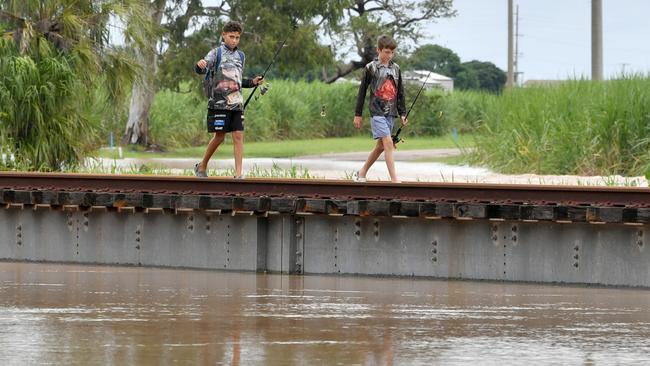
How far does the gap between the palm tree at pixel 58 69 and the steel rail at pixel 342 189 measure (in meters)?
4.08

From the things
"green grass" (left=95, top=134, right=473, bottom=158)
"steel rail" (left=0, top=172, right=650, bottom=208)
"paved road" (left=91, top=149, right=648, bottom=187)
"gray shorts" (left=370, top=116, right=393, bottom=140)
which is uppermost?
"gray shorts" (left=370, top=116, right=393, bottom=140)

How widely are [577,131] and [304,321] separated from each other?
12767mm

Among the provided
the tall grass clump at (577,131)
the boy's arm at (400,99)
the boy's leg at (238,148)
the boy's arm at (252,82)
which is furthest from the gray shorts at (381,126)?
the tall grass clump at (577,131)

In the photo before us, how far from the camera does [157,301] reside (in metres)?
10.8

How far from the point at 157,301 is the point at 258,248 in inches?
108

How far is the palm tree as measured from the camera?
18859mm

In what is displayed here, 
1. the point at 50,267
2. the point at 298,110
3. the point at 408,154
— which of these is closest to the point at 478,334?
the point at 50,267

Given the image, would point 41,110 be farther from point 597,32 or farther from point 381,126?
point 597,32

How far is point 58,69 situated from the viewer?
19.4 m

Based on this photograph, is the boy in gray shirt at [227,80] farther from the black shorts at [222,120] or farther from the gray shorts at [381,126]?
the gray shorts at [381,126]

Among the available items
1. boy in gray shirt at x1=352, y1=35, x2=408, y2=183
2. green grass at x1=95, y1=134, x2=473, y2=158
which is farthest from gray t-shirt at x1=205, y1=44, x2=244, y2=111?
green grass at x1=95, y1=134, x2=473, y2=158

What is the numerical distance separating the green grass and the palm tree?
12121 millimetres

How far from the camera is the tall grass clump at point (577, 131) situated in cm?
2122

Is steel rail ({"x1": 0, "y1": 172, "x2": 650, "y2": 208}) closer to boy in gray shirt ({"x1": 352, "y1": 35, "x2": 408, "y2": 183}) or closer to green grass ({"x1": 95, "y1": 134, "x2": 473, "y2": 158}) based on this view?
boy in gray shirt ({"x1": 352, "y1": 35, "x2": 408, "y2": 183})
